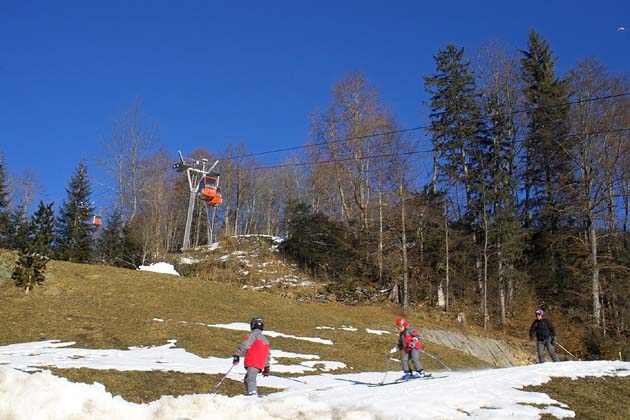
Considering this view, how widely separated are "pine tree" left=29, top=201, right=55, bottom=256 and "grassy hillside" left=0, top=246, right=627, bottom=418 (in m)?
1.23

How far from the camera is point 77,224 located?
3931cm

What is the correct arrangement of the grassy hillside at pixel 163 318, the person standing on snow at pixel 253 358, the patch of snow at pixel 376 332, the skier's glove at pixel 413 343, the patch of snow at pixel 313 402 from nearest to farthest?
1. the patch of snow at pixel 313 402
2. the person standing on snow at pixel 253 358
3. the grassy hillside at pixel 163 318
4. the skier's glove at pixel 413 343
5. the patch of snow at pixel 376 332

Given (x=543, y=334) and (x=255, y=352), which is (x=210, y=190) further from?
(x=255, y=352)

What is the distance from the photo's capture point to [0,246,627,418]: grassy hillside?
11.6m

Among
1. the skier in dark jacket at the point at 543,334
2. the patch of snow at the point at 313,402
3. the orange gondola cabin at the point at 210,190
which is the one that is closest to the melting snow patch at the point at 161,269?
the orange gondola cabin at the point at 210,190

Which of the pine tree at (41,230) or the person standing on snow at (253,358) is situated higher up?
the pine tree at (41,230)

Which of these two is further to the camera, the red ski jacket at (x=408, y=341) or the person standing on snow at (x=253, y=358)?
the red ski jacket at (x=408, y=341)

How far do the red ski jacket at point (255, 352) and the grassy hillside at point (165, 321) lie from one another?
149 cm

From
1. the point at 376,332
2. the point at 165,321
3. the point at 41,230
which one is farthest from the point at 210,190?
the point at 165,321

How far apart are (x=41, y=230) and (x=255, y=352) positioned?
17867 millimetres

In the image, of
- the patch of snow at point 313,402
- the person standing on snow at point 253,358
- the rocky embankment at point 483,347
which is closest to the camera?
the patch of snow at point 313,402

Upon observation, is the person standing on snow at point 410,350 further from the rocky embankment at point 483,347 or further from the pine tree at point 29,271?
the pine tree at point 29,271

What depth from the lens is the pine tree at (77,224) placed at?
3284cm

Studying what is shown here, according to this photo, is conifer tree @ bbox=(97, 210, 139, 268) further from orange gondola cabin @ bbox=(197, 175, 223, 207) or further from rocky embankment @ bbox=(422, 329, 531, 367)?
rocky embankment @ bbox=(422, 329, 531, 367)
